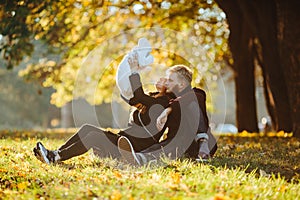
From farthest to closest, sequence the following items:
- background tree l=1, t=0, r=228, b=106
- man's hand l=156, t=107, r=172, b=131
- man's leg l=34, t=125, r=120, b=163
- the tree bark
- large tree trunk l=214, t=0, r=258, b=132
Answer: large tree trunk l=214, t=0, r=258, b=132, background tree l=1, t=0, r=228, b=106, the tree bark, man's leg l=34, t=125, r=120, b=163, man's hand l=156, t=107, r=172, b=131

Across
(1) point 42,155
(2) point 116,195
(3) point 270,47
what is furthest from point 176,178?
(3) point 270,47

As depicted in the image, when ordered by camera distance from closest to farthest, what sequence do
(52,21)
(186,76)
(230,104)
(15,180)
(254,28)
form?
(15,180) < (186,76) < (254,28) < (52,21) < (230,104)

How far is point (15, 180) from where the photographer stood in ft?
17.8

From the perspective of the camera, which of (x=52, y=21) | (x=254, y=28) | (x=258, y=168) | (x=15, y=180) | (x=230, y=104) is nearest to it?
(x=15, y=180)

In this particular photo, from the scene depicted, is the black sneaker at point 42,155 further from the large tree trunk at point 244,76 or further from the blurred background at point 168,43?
the large tree trunk at point 244,76

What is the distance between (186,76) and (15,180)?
2.21m

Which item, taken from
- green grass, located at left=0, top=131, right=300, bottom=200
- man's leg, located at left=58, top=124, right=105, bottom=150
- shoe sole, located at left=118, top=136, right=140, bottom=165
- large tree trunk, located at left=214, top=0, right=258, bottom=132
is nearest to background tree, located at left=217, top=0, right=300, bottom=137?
large tree trunk, located at left=214, top=0, right=258, bottom=132

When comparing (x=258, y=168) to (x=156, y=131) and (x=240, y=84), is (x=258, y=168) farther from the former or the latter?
(x=240, y=84)

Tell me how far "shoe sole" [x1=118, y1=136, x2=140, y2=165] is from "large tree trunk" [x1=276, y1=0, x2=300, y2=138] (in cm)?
583

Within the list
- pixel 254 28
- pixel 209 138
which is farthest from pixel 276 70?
pixel 209 138

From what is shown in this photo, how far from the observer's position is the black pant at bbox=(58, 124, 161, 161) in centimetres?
627

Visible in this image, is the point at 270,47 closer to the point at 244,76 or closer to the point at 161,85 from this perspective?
the point at 244,76

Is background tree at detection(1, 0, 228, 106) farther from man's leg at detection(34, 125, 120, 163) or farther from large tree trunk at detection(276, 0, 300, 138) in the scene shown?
man's leg at detection(34, 125, 120, 163)

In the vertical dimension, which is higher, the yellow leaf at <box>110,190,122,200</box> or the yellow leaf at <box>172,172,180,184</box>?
the yellow leaf at <box>110,190,122,200</box>
